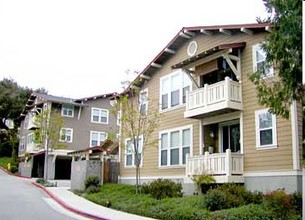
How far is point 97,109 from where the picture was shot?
47.9m

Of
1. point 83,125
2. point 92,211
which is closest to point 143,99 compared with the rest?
point 92,211

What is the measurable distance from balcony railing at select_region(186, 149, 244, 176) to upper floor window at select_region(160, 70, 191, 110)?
4519 millimetres

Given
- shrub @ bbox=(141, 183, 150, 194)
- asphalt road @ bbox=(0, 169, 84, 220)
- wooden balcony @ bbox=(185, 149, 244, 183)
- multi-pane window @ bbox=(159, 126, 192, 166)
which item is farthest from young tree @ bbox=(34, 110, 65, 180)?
wooden balcony @ bbox=(185, 149, 244, 183)

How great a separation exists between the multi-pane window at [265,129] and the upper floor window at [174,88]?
18.3 ft

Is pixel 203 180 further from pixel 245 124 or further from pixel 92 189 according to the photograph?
pixel 92 189

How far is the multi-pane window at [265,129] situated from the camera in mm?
16375

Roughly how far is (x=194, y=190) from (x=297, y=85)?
32.6 feet

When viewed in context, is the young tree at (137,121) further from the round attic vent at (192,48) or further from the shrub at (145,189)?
the round attic vent at (192,48)

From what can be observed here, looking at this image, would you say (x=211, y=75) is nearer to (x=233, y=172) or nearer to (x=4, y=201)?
(x=233, y=172)

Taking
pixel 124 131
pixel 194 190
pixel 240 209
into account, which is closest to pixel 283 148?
pixel 240 209

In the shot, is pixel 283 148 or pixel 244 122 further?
pixel 244 122

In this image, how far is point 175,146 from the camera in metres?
22.2

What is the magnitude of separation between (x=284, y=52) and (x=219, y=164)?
320 inches

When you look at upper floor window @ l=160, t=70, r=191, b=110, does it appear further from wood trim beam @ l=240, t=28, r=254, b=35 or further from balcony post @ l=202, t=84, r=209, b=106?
wood trim beam @ l=240, t=28, r=254, b=35
